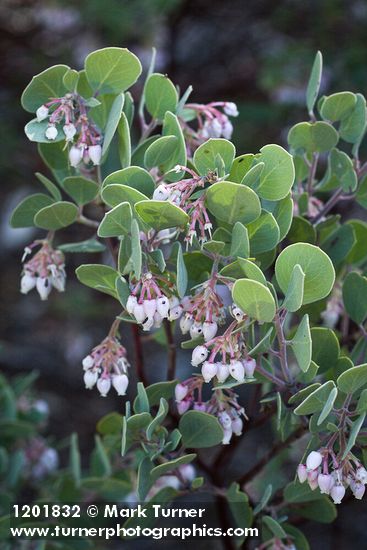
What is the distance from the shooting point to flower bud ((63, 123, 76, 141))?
1.02 m

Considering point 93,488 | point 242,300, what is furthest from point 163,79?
point 93,488

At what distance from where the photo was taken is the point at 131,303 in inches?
37.3

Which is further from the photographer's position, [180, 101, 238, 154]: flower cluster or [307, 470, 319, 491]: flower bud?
[180, 101, 238, 154]: flower cluster

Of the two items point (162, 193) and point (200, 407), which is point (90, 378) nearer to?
point (200, 407)

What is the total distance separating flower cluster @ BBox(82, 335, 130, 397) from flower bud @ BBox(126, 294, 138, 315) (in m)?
0.13

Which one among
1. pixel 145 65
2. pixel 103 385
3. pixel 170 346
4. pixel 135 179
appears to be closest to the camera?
pixel 135 179

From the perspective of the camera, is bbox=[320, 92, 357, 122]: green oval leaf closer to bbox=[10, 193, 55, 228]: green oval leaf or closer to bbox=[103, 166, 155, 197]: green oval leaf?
bbox=[103, 166, 155, 197]: green oval leaf

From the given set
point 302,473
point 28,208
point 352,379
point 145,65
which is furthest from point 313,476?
point 145,65

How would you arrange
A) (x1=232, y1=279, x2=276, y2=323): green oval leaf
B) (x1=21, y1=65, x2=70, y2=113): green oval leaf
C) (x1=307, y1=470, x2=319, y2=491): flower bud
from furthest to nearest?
(x1=21, y1=65, x2=70, y2=113): green oval leaf
(x1=307, y1=470, x2=319, y2=491): flower bud
(x1=232, y1=279, x2=276, y2=323): green oval leaf

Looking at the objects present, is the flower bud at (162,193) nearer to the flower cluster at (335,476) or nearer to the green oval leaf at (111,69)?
the green oval leaf at (111,69)

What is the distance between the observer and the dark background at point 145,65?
2.55 meters

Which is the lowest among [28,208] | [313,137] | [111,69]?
[28,208]

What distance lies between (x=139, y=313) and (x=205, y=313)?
8cm

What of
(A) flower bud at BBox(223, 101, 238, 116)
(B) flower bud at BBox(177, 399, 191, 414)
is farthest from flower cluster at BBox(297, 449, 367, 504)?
(A) flower bud at BBox(223, 101, 238, 116)
